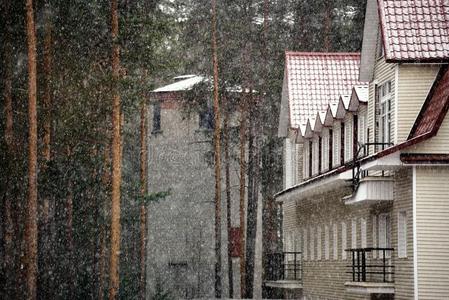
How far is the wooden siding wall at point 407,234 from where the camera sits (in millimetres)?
27594

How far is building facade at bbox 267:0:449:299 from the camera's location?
27172 mm

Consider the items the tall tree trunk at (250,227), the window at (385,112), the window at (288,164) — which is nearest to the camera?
the window at (385,112)

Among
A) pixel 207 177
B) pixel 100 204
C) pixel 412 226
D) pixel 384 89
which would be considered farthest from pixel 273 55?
pixel 412 226

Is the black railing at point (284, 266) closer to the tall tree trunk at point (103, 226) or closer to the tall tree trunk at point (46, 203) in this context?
the tall tree trunk at point (103, 226)

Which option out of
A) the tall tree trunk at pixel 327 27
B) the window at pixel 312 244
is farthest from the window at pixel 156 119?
the window at pixel 312 244

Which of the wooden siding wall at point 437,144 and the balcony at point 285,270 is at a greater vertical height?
the wooden siding wall at point 437,144

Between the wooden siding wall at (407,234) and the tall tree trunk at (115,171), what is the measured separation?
9.63 m

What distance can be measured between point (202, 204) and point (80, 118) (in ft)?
64.4

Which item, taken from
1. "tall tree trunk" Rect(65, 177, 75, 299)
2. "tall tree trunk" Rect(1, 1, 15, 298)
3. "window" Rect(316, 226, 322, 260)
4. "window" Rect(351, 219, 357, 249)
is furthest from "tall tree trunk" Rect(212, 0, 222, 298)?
"window" Rect(351, 219, 357, 249)

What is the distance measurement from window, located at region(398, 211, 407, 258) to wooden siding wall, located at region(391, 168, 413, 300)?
12cm

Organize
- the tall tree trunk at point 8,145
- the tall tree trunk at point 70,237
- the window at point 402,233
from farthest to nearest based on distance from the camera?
the tall tree trunk at point 70,237 < the tall tree trunk at point 8,145 < the window at point 402,233

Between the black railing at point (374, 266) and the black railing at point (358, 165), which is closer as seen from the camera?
the black railing at point (358, 165)

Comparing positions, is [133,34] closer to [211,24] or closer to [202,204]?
[211,24]

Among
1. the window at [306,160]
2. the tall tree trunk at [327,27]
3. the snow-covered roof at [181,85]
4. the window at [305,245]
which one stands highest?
the tall tree trunk at [327,27]
